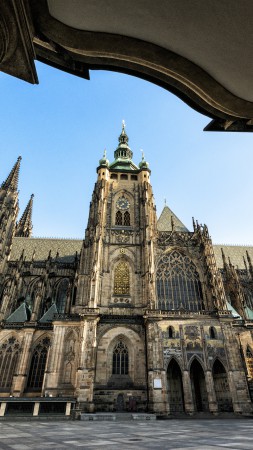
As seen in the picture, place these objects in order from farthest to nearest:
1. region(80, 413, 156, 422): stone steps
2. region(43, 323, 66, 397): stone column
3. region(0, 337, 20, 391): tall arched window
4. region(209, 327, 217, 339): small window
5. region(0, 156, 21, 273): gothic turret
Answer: region(0, 156, 21, 273): gothic turret, region(0, 337, 20, 391): tall arched window, region(209, 327, 217, 339): small window, region(43, 323, 66, 397): stone column, region(80, 413, 156, 422): stone steps

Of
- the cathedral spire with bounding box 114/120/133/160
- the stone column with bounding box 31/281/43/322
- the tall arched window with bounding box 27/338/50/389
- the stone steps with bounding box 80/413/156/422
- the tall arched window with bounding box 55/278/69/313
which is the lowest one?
the stone steps with bounding box 80/413/156/422

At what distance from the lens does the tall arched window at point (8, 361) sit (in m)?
23.2

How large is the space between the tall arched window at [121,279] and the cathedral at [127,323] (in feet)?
0.32

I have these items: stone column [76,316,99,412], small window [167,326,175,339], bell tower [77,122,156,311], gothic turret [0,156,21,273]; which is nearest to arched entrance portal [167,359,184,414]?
small window [167,326,175,339]

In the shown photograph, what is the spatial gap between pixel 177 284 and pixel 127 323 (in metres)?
6.43

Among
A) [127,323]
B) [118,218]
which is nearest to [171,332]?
[127,323]

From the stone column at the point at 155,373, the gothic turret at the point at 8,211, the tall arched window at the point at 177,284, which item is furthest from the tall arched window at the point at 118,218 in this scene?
the gothic turret at the point at 8,211

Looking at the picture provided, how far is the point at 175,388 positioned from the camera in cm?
2158

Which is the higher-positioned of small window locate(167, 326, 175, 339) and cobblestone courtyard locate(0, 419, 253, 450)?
small window locate(167, 326, 175, 339)

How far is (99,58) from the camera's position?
2439 millimetres

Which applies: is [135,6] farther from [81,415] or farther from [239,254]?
[239,254]

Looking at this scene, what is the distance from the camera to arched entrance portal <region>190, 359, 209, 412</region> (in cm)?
2119

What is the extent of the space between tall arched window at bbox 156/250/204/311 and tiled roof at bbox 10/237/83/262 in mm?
13940

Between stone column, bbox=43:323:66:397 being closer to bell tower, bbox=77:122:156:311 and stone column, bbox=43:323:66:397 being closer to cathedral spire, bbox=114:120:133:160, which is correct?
bell tower, bbox=77:122:156:311
